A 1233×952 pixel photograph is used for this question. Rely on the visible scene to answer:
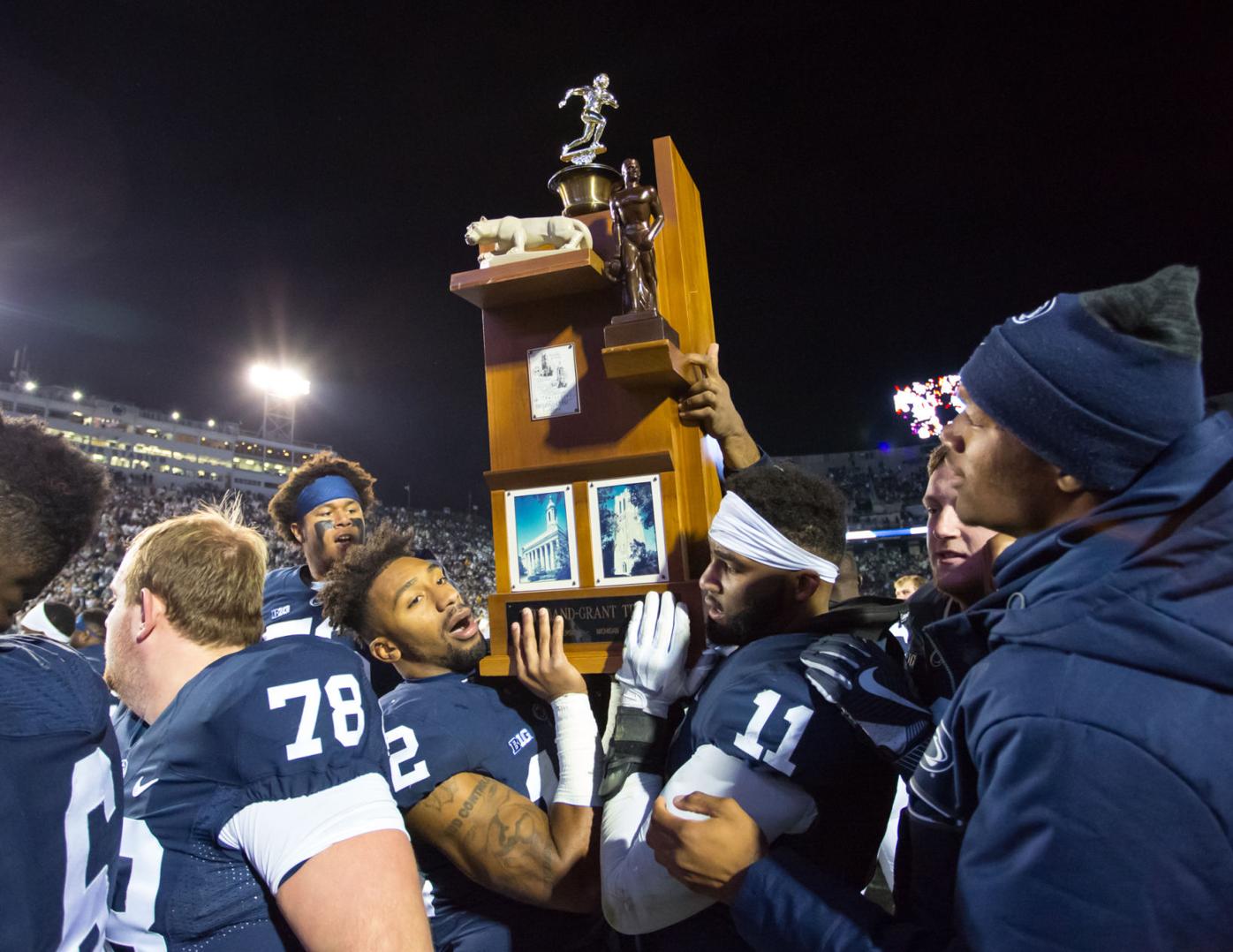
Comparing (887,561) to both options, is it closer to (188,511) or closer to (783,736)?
(188,511)

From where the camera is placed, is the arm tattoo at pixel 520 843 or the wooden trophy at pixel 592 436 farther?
the wooden trophy at pixel 592 436

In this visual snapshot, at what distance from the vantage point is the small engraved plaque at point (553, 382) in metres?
2.87

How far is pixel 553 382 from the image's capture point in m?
2.90

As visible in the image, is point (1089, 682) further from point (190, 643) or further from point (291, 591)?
point (291, 591)

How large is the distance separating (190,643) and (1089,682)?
2028mm

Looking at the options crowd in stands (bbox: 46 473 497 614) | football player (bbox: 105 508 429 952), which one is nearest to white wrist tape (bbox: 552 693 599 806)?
football player (bbox: 105 508 429 952)

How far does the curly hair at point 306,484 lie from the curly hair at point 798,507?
319 cm

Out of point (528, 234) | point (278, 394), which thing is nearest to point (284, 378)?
point (278, 394)

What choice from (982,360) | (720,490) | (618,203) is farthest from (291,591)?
(982,360)

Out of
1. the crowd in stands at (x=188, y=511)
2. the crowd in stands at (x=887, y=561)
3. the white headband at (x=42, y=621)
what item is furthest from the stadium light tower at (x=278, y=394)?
the white headband at (x=42, y=621)

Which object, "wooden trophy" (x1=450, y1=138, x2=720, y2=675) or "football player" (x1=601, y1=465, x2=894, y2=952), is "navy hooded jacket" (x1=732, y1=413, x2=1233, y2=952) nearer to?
"football player" (x1=601, y1=465, x2=894, y2=952)

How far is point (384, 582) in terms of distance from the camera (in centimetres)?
288

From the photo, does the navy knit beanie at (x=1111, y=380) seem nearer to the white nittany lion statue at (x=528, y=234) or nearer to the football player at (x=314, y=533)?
the white nittany lion statue at (x=528, y=234)

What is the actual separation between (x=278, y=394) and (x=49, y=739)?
5048 cm
